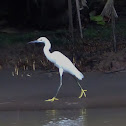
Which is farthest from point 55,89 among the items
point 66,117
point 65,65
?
point 66,117

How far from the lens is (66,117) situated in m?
8.77

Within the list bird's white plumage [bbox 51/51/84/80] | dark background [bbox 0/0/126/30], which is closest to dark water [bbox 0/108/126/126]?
bird's white plumage [bbox 51/51/84/80]

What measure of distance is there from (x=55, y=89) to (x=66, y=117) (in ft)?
8.32

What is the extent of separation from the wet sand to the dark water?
0.40 metres

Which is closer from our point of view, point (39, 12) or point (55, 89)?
point (55, 89)

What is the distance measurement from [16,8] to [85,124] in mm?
11577

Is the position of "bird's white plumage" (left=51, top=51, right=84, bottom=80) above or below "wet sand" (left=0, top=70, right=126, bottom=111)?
above

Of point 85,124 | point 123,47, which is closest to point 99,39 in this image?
point 123,47

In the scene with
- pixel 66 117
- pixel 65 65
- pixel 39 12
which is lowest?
pixel 66 117

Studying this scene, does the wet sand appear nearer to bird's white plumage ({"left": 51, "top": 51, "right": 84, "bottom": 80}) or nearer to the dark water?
the dark water

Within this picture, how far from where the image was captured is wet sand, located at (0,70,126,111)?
981 centimetres

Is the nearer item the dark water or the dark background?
the dark water

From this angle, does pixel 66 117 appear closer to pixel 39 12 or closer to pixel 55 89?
pixel 55 89

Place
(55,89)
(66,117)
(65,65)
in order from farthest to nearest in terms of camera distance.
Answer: (55,89) < (65,65) < (66,117)
